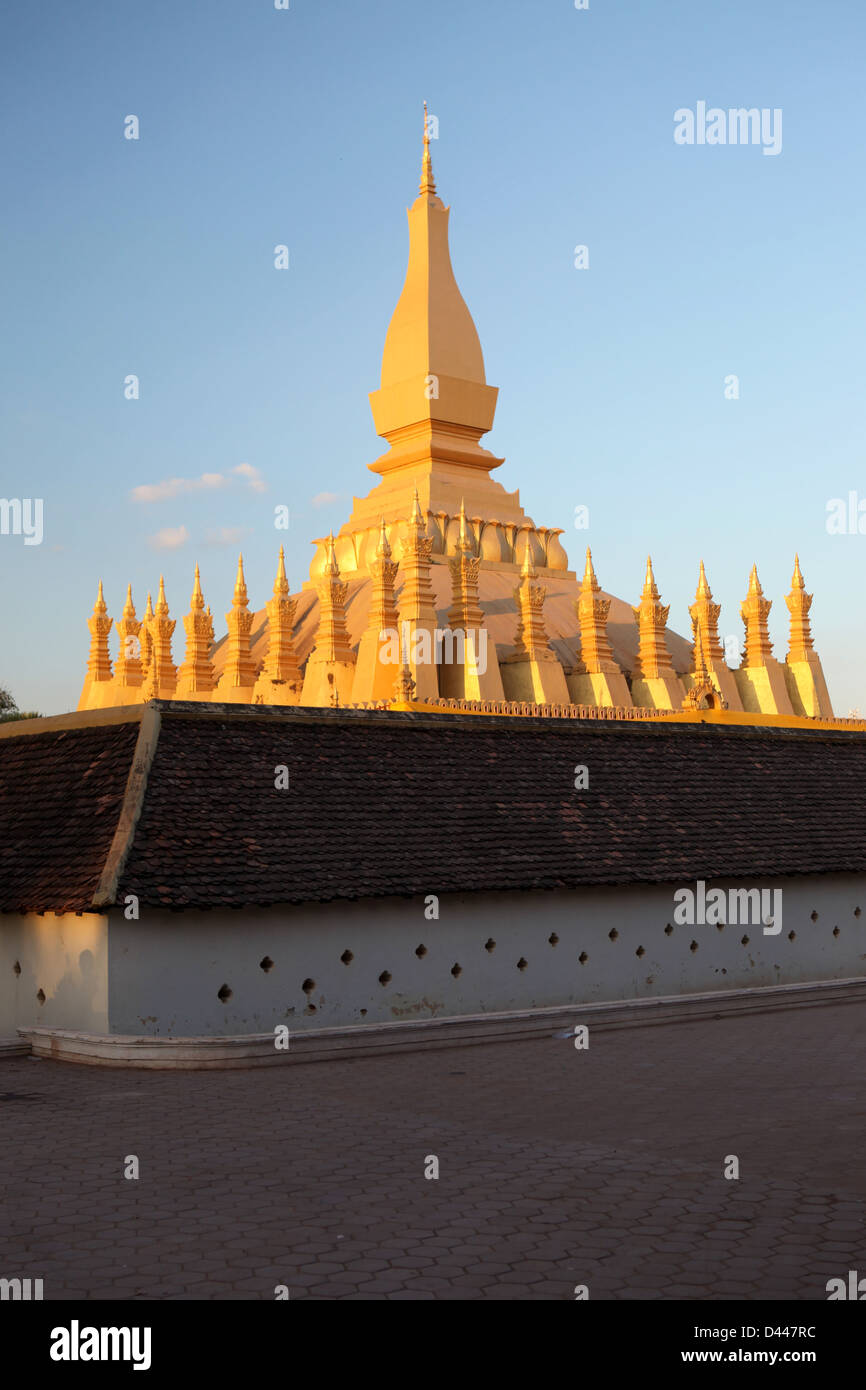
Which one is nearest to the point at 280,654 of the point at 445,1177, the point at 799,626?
the point at 799,626

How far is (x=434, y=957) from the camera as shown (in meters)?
15.2

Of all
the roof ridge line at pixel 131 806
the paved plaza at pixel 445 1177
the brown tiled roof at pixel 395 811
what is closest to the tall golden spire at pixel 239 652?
the brown tiled roof at pixel 395 811

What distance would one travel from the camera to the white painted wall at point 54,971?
1345cm

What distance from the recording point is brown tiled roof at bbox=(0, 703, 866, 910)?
46.9 feet

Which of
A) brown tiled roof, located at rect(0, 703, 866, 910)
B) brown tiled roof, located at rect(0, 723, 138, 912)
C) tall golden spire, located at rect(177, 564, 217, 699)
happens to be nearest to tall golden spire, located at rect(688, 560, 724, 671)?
tall golden spire, located at rect(177, 564, 217, 699)

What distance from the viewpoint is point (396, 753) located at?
1698cm

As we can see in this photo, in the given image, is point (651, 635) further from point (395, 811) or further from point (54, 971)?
point (54, 971)

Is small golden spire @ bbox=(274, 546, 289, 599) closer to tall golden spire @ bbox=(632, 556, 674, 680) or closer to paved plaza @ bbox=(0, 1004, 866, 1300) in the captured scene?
tall golden spire @ bbox=(632, 556, 674, 680)

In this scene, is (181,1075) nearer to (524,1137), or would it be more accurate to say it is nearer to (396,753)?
(524,1137)

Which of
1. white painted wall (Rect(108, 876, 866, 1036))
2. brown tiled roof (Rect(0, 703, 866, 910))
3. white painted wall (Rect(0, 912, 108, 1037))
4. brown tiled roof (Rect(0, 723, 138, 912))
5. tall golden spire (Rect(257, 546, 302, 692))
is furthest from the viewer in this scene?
tall golden spire (Rect(257, 546, 302, 692))

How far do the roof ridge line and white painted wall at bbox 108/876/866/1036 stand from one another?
0.32 meters

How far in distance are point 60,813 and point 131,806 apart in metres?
1.52

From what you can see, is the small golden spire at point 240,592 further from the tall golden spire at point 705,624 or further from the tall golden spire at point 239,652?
the tall golden spire at point 705,624
